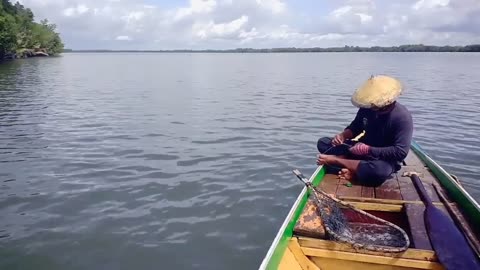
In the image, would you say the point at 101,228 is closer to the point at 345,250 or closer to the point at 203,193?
the point at 203,193

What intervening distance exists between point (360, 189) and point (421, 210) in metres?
1.10

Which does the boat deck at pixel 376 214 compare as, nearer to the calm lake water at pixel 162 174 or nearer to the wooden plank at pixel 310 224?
→ the wooden plank at pixel 310 224

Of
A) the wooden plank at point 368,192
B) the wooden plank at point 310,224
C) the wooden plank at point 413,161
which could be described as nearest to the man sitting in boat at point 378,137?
the wooden plank at point 368,192

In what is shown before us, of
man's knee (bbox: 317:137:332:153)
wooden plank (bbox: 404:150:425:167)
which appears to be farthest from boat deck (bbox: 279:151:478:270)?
man's knee (bbox: 317:137:332:153)

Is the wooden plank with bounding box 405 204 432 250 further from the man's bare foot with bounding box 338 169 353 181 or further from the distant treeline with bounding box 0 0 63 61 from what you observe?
the distant treeline with bounding box 0 0 63 61

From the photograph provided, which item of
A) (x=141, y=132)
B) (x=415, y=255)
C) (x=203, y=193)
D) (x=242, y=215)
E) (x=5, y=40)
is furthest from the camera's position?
(x=5, y=40)

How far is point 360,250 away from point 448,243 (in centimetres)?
95

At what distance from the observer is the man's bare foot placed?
686 cm

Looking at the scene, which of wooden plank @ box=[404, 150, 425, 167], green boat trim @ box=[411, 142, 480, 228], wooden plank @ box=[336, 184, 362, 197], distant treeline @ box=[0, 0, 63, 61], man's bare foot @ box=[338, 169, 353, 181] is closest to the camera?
green boat trim @ box=[411, 142, 480, 228]

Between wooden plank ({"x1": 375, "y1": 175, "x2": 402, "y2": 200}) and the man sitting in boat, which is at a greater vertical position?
the man sitting in boat

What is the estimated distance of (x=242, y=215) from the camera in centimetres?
806

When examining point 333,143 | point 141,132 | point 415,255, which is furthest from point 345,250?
point 141,132

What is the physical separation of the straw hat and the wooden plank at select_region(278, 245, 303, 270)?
278cm

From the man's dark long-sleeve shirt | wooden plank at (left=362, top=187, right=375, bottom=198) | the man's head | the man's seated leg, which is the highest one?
the man's head
